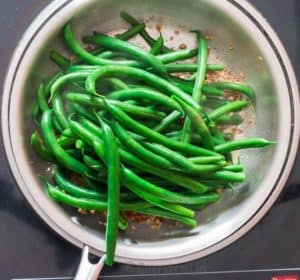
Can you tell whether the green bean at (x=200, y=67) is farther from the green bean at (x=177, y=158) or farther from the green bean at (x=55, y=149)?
the green bean at (x=55, y=149)

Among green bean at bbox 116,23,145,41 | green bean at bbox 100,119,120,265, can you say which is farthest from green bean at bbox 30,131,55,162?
green bean at bbox 116,23,145,41

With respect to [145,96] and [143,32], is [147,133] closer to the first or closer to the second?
[145,96]

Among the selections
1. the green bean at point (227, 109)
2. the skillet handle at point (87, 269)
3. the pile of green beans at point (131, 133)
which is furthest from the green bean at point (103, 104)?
the skillet handle at point (87, 269)

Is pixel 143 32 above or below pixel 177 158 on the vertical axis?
above

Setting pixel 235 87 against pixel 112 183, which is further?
pixel 235 87

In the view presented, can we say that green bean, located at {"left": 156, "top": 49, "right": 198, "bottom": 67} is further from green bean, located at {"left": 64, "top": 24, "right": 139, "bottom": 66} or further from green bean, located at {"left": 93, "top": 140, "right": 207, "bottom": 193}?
green bean, located at {"left": 93, "top": 140, "right": 207, "bottom": 193}

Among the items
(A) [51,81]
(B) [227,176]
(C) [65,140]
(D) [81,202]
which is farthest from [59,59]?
(B) [227,176]
